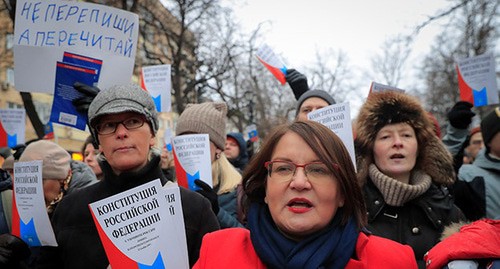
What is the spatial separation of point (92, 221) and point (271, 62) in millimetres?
2916

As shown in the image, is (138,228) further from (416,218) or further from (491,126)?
(491,126)

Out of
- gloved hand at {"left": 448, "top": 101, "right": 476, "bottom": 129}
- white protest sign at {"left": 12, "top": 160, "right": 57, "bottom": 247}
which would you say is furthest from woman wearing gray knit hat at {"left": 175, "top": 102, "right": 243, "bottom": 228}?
gloved hand at {"left": 448, "top": 101, "right": 476, "bottom": 129}

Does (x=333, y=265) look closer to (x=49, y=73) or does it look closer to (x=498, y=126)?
(x=49, y=73)

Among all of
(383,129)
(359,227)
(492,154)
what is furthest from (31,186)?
(492,154)

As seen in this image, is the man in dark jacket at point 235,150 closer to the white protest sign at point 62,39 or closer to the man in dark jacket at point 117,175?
the white protest sign at point 62,39

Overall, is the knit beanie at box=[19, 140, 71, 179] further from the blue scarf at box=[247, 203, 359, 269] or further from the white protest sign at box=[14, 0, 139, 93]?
the blue scarf at box=[247, 203, 359, 269]

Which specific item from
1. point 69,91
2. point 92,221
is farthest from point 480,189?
point 69,91

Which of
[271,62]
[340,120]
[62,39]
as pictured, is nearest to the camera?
[62,39]

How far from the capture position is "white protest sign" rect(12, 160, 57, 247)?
255 cm

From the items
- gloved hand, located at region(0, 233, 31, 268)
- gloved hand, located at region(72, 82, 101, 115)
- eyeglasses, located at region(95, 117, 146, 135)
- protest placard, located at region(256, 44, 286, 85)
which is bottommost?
gloved hand, located at region(0, 233, 31, 268)

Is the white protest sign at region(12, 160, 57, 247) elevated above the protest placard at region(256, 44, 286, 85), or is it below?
below

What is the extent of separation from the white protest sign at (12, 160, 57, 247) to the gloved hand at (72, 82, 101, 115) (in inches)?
15.6

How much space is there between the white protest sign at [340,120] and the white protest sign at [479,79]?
8.42 feet

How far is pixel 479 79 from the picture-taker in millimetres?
5074
